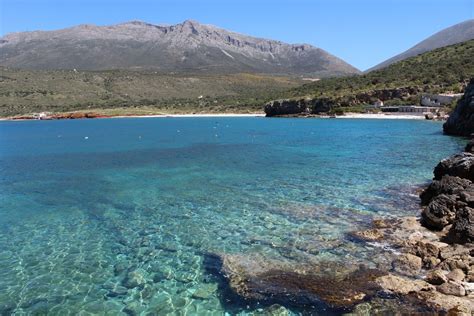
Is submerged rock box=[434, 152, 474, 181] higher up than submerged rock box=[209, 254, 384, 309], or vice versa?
submerged rock box=[434, 152, 474, 181]

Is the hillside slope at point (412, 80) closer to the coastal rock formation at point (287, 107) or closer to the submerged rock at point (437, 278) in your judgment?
the coastal rock formation at point (287, 107)

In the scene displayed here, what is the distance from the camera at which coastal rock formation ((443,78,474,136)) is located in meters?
58.5

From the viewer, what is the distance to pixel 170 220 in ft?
68.1

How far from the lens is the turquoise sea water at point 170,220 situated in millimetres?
13195

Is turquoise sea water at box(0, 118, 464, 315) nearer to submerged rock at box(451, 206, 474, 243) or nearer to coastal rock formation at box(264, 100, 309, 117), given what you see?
submerged rock at box(451, 206, 474, 243)

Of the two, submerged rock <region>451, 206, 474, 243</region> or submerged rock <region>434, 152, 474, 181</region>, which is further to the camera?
submerged rock <region>434, 152, 474, 181</region>

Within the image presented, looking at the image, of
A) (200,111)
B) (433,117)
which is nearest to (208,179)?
(433,117)

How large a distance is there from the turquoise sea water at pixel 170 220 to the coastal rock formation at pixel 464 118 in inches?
846

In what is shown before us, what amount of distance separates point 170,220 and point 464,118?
53.5 metres

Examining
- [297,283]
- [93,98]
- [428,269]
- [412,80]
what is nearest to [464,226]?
[428,269]

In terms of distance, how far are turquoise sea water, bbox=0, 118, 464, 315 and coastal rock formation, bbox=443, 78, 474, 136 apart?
70.5ft

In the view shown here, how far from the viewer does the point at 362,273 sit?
1376 centimetres

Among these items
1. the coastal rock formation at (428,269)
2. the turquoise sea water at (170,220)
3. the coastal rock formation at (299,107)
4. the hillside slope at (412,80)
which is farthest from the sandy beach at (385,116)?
the coastal rock formation at (428,269)

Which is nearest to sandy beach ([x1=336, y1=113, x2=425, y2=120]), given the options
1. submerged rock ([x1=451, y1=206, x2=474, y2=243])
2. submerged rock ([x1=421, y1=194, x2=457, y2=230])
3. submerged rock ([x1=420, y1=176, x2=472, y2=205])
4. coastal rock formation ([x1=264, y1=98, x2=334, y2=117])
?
coastal rock formation ([x1=264, y1=98, x2=334, y2=117])
